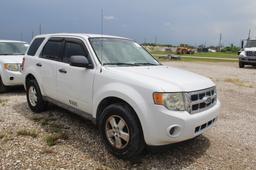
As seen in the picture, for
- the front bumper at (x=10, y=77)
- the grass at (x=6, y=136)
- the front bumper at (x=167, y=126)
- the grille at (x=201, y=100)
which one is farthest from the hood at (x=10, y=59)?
the grille at (x=201, y=100)

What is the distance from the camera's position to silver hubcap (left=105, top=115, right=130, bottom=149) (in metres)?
3.44

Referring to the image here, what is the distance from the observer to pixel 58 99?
4.82 meters

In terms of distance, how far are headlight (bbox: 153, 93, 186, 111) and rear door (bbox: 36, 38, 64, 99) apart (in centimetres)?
245

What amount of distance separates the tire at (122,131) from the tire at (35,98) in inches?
89.4

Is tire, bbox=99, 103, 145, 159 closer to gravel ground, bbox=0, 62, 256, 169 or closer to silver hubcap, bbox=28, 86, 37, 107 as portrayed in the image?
gravel ground, bbox=0, 62, 256, 169

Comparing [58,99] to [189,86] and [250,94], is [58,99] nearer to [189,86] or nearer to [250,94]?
[189,86]

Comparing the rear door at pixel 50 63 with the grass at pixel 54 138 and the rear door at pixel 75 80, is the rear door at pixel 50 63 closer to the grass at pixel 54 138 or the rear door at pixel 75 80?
the rear door at pixel 75 80

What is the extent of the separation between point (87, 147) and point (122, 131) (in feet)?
2.57

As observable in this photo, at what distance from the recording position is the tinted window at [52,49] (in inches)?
193

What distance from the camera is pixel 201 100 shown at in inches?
136

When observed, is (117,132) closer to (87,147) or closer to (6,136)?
(87,147)

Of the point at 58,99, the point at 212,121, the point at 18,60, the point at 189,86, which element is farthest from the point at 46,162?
the point at 18,60

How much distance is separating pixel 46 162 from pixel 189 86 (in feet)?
7.21

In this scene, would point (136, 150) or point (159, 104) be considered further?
point (136, 150)
